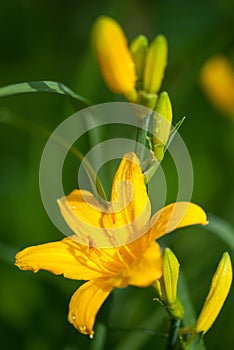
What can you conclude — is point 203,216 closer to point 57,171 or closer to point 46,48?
point 57,171

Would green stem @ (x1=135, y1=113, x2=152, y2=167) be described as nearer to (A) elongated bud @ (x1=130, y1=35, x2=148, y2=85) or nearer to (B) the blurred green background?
(A) elongated bud @ (x1=130, y1=35, x2=148, y2=85)

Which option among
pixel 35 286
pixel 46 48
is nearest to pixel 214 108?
pixel 46 48

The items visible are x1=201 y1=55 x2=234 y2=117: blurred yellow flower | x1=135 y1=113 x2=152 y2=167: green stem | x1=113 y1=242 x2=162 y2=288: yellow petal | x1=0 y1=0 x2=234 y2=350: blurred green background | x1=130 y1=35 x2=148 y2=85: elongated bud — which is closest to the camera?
x1=113 y1=242 x2=162 y2=288: yellow petal

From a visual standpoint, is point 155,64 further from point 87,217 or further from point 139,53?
point 87,217

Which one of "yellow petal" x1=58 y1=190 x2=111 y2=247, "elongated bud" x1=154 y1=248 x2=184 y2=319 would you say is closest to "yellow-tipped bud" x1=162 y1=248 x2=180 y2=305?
"elongated bud" x1=154 y1=248 x2=184 y2=319

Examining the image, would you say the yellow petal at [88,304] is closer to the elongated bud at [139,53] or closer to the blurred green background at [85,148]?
the blurred green background at [85,148]

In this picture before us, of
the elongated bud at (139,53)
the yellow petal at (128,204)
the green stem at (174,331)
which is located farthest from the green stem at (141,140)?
the green stem at (174,331)
